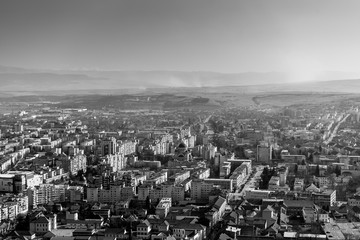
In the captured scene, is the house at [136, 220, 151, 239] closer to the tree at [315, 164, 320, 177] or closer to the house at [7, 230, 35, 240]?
the house at [7, 230, 35, 240]

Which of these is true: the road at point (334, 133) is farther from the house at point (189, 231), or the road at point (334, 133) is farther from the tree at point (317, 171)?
the house at point (189, 231)

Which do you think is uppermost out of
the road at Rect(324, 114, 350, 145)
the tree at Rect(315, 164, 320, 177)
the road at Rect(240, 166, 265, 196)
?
the road at Rect(324, 114, 350, 145)

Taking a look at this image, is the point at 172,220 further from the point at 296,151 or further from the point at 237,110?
the point at 237,110

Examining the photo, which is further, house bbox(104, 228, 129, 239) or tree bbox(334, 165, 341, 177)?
tree bbox(334, 165, 341, 177)

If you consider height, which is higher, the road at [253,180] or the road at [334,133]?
the road at [334,133]

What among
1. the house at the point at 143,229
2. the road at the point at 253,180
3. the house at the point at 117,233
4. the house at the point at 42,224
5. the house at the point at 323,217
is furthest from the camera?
the road at the point at 253,180

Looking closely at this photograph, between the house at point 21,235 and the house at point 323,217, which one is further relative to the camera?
the house at point 323,217

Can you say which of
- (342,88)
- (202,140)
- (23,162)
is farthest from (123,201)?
(342,88)

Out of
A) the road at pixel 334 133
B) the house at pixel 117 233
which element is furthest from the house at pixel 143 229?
the road at pixel 334 133

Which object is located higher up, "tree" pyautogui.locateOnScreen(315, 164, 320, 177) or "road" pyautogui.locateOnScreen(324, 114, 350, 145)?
"road" pyautogui.locateOnScreen(324, 114, 350, 145)

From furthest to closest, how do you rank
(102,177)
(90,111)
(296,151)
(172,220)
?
(90,111) → (296,151) → (102,177) → (172,220)

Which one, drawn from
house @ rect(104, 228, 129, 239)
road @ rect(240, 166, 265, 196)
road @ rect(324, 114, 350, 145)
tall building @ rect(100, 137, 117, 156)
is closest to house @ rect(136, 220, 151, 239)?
house @ rect(104, 228, 129, 239)
